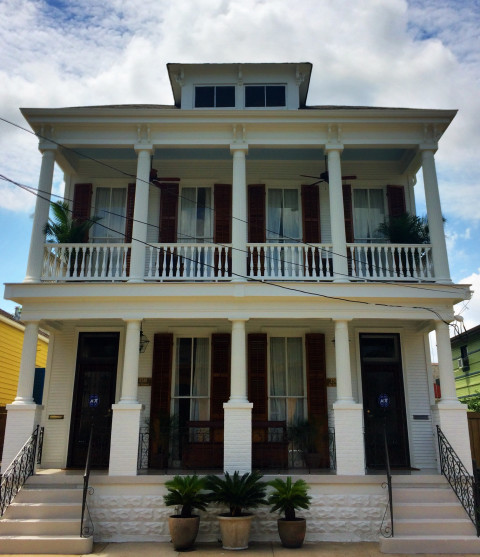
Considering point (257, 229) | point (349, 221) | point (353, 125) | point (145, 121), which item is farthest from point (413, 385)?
point (145, 121)

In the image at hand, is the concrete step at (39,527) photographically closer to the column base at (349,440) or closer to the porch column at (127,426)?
the porch column at (127,426)

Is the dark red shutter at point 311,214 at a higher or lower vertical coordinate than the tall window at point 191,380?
higher

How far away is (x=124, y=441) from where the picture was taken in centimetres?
948

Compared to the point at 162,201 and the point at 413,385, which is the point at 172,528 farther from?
the point at 162,201

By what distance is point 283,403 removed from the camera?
11.7m

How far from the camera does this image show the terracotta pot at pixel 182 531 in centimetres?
814

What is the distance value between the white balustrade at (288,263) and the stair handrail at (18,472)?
5297 millimetres

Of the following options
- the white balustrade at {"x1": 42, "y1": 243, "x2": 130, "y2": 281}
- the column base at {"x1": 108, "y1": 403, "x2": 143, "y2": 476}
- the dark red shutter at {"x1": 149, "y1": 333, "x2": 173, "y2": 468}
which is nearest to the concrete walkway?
the column base at {"x1": 108, "y1": 403, "x2": 143, "y2": 476}

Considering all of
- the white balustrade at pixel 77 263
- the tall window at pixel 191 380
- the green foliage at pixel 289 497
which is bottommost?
the green foliage at pixel 289 497

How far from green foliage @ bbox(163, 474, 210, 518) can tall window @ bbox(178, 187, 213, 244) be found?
593cm

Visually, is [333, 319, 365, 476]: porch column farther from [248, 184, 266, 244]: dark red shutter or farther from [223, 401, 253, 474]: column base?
[248, 184, 266, 244]: dark red shutter

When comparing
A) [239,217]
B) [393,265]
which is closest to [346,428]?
[393,265]

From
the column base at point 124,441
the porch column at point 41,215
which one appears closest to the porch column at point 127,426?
the column base at point 124,441

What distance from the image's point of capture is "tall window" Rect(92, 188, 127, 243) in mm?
12570
